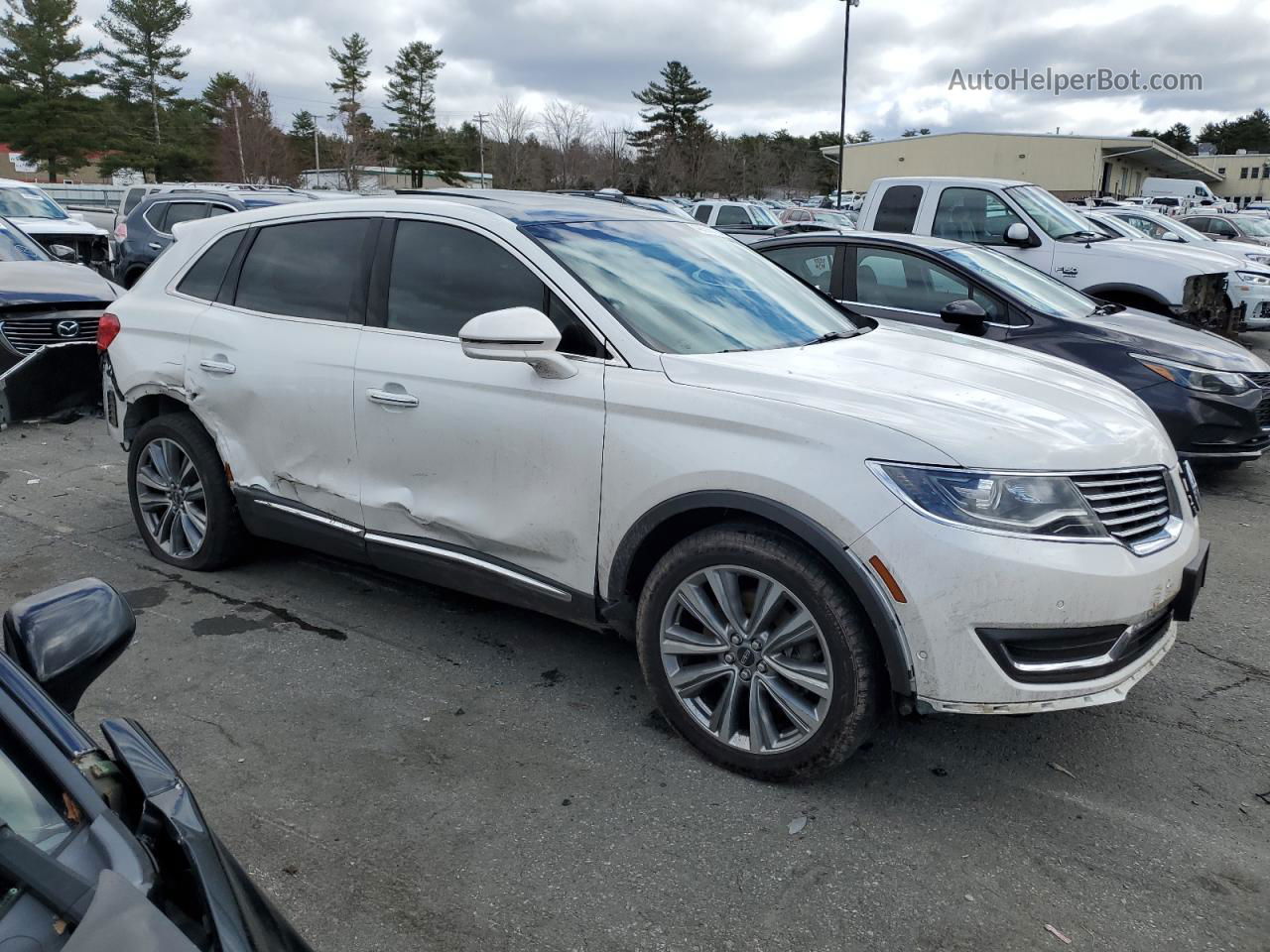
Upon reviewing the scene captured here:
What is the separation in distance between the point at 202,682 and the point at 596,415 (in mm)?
1883

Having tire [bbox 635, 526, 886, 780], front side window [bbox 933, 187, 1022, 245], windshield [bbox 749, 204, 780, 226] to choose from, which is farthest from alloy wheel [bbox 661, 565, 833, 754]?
windshield [bbox 749, 204, 780, 226]

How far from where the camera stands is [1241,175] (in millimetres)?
87812

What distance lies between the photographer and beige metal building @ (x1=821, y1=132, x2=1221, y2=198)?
57.4 m

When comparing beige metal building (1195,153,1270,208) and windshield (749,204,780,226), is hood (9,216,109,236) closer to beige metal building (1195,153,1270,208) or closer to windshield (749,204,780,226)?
windshield (749,204,780,226)

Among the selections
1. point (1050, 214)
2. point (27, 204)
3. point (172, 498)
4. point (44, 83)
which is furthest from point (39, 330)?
point (44, 83)

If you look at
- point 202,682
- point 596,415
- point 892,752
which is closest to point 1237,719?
point 892,752

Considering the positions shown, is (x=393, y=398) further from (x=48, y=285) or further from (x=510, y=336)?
(x=48, y=285)

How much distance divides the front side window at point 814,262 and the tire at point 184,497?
4108 mm

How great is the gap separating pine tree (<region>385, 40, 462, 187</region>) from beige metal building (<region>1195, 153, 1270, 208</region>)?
207 ft

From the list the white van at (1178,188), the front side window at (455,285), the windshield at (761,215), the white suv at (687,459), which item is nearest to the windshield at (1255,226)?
the windshield at (761,215)

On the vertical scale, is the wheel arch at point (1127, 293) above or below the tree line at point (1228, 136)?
below

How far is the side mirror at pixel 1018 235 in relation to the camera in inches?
355

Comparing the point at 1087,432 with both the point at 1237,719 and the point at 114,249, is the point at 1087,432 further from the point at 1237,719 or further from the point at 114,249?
the point at 114,249

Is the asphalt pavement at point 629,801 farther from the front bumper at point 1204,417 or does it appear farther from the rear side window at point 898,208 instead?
the rear side window at point 898,208
